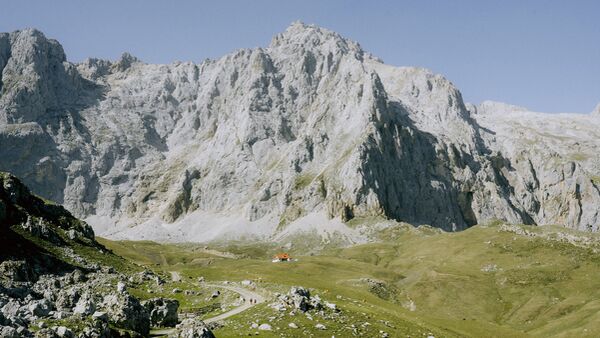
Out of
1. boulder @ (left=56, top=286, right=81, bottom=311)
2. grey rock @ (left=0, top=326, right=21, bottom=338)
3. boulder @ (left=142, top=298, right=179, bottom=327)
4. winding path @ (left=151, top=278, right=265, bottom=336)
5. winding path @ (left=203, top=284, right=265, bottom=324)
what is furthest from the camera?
winding path @ (left=203, top=284, right=265, bottom=324)

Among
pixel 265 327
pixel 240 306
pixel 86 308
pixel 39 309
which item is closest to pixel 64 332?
pixel 39 309

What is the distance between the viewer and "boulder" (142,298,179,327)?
190 feet

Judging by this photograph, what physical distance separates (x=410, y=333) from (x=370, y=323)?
5.91 m

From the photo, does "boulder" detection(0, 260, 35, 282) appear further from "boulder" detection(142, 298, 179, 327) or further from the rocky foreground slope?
"boulder" detection(142, 298, 179, 327)

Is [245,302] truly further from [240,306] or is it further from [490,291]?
[490,291]

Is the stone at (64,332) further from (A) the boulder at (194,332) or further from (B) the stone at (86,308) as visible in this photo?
(A) the boulder at (194,332)

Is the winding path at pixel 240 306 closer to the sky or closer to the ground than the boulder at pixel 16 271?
closer to the ground

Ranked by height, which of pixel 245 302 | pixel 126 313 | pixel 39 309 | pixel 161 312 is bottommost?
pixel 245 302

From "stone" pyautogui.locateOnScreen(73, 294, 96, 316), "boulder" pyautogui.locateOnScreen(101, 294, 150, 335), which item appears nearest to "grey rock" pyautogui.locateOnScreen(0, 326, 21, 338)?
"stone" pyautogui.locateOnScreen(73, 294, 96, 316)

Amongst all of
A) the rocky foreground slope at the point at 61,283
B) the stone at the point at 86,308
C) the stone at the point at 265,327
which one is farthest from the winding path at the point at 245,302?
the stone at the point at 86,308

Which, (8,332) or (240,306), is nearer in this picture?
(8,332)

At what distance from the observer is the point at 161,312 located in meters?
58.7

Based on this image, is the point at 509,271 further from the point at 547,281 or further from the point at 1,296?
the point at 1,296

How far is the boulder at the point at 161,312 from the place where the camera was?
5806cm
